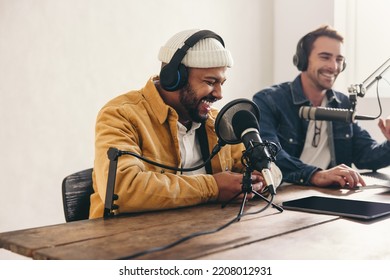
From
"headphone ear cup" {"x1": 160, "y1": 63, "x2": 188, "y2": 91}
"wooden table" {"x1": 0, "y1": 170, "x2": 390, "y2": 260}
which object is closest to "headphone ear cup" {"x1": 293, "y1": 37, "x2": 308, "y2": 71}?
"headphone ear cup" {"x1": 160, "y1": 63, "x2": 188, "y2": 91}

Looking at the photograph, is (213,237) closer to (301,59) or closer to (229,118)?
(229,118)

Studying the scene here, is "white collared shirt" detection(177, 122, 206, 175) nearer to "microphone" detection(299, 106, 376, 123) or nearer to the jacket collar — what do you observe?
"microphone" detection(299, 106, 376, 123)

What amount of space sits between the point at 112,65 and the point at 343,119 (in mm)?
1304

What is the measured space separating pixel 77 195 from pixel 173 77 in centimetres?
47

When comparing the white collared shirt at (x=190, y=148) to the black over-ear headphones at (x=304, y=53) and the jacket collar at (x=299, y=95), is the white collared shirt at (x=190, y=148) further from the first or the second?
the black over-ear headphones at (x=304, y=53)

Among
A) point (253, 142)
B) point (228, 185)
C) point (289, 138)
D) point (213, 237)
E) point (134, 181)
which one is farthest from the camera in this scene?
point (289, 138)

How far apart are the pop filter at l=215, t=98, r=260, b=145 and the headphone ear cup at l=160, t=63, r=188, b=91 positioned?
0.35 m

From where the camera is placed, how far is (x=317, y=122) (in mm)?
2508

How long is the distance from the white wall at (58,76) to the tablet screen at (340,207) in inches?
52.5

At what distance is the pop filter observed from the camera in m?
1.33

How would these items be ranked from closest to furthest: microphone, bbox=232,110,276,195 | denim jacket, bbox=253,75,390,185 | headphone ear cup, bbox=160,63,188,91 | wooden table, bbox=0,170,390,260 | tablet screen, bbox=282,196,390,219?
wooden table, bbox=0,170,390,260 → microphone, bbox=232,110,276,195 → tablet screen, bbox=282,196,390,219 → headphone ear cup, bbox=160,63,188,91 → denim jacket, bbox=253,75,390,185

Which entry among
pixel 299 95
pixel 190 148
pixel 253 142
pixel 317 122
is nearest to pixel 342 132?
pixel 317 122
